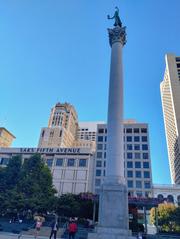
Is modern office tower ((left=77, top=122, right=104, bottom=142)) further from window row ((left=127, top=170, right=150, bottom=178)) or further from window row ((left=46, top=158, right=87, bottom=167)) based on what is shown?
window row ((left=127, top=170, right=150, bottom=178))

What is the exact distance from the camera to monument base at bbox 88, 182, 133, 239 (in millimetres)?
21234

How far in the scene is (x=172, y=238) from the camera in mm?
28922

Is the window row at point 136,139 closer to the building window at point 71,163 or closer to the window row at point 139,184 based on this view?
the window row at point 139,184

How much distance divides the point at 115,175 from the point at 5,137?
14301 cm

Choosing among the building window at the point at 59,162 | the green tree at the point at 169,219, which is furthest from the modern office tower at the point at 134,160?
the green tree at the point at 169,219

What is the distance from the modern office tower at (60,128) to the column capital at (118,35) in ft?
294

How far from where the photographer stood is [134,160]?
86.4m

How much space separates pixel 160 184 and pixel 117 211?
209ft

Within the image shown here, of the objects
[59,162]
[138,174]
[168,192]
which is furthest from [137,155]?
[59,162]

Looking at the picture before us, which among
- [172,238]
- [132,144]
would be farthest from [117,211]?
[132,144]

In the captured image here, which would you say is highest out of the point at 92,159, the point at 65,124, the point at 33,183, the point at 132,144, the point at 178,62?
the point at 178,62

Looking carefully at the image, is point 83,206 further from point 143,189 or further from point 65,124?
Result: point 65,124

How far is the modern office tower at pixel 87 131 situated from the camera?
170 m

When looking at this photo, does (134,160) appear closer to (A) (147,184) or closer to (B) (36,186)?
(A) (147,184)
